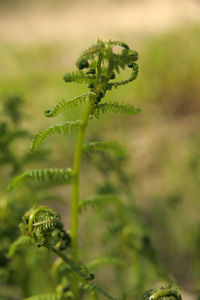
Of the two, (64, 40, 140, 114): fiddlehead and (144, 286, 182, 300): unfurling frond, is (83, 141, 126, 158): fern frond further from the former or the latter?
(144, 286, 182, 300): unfurling frond

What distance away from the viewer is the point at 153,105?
5.12 metres

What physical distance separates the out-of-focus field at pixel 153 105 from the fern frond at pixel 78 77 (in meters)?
1.00

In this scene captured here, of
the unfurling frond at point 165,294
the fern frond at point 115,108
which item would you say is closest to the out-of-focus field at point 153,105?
the fern frond at point 115,108

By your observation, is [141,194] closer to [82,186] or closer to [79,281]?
[82,186]

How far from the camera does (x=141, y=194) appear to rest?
11.9ft

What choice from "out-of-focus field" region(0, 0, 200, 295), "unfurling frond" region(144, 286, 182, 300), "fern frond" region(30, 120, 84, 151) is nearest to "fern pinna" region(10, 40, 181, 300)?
"fern frond" region(30, 120, 84, 151)

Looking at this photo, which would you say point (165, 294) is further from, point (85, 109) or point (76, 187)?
point (85, 109)

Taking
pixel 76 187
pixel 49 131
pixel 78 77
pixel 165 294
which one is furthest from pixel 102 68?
pixel 165 294

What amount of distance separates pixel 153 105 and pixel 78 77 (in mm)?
4082

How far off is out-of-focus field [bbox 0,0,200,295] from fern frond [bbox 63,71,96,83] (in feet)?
3.28

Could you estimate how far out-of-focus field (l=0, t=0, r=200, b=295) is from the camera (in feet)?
9.73

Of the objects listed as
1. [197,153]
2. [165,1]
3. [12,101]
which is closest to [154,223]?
[197,153]

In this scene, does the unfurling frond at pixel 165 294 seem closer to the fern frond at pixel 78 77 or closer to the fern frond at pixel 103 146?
the fern frond at pixel 103 146

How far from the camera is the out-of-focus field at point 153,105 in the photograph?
2967mm
